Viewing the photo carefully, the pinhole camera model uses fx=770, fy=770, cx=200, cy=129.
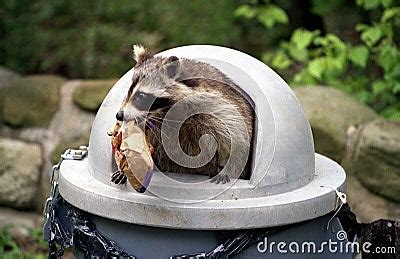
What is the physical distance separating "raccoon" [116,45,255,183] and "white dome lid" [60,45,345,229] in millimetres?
44

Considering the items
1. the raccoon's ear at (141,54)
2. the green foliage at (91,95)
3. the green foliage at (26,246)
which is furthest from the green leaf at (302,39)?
the raccoon's ear at (141,54)

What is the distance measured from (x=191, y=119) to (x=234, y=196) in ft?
0.87

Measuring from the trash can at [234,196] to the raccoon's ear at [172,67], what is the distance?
18 cm

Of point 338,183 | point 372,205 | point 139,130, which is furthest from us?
point 372,205

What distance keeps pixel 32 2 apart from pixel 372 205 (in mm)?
2677

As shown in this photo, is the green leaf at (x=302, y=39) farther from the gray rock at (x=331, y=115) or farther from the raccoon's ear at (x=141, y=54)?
the raccoon's ear at (x=141, y=54)

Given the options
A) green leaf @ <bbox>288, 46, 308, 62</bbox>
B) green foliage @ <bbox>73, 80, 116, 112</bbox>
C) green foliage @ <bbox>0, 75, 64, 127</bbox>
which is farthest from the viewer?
green leaf @ <bbox>288, 46, 308, 62</bbox>

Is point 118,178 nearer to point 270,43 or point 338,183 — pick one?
point 338,183

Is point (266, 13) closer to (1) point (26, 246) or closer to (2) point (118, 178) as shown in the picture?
(1) point (26, 246)

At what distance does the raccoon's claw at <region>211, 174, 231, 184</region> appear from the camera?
91.6 inches

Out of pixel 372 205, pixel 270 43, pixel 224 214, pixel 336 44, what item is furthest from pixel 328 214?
pixel 270 43

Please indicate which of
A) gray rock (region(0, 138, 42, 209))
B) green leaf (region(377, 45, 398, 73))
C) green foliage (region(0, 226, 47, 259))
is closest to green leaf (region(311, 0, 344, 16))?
green leaf (region(377, 45, 398, 73))

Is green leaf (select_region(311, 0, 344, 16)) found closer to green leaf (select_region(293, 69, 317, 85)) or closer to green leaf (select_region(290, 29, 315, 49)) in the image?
green leaf (select_region(290, 29, 315, 49))

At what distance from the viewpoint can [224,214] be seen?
221 cm
